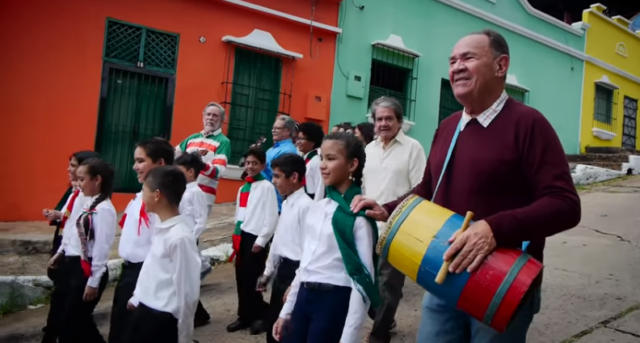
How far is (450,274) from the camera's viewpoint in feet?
5.39

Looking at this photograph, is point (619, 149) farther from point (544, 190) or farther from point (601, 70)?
point (544, 190)

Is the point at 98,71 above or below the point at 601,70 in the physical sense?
below

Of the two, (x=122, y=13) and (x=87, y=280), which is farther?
(x=122, y=13)

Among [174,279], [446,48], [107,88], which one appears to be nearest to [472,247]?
[174,279]

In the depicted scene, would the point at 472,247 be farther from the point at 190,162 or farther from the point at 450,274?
the point at 190,162

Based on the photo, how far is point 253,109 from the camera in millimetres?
7695

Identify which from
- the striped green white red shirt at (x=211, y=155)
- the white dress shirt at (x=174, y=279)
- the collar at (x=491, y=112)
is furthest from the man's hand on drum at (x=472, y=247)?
the striped green white red shirt at (x=211, y=155)

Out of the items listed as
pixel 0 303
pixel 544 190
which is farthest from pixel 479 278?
pixel 0 303

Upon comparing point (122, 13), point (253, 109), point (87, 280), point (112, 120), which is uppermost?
point (122, 13)

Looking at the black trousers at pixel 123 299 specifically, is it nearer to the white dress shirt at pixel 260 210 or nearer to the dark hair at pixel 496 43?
the white dress shirt at pixel 260 210

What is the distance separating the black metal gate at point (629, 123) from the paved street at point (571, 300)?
883 cm

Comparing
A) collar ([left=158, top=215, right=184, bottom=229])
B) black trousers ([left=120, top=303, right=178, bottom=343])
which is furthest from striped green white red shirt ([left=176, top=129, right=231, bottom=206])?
black trousers ([left=120, top=303, right=178, bottom=343])

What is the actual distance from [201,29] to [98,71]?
61.3 inches

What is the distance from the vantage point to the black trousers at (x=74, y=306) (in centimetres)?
306
